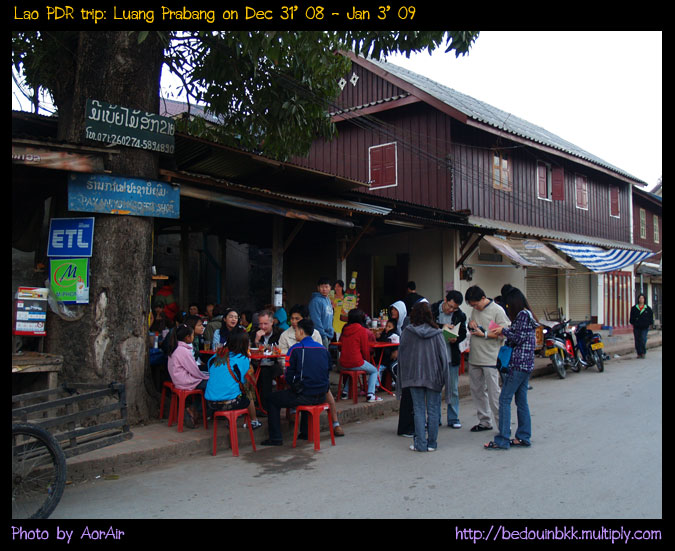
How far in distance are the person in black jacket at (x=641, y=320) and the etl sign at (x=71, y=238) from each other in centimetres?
1352

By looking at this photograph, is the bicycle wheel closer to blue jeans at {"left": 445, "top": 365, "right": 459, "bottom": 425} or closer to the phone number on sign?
the phone number on sign

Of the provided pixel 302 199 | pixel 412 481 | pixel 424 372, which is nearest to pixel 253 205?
pixel 302 199

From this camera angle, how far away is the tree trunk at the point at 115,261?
20.5ft

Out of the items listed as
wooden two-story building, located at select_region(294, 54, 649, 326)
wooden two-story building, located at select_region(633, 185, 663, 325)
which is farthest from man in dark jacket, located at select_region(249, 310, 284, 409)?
wooden two-story building, located at select_region(633, 185, 663, 325)

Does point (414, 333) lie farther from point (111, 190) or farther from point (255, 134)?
point (255, 134)

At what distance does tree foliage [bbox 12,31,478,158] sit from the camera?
20.9 ft

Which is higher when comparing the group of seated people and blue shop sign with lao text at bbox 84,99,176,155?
blue shop sign with lao text at bbox 84,99,176,155

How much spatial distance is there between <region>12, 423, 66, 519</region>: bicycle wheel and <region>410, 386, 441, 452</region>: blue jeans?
3.47 metres

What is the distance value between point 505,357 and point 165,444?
383 centimetres

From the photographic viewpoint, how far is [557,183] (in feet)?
58.2

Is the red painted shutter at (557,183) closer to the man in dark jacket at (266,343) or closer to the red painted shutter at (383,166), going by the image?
the red painted shutter at (383,166)

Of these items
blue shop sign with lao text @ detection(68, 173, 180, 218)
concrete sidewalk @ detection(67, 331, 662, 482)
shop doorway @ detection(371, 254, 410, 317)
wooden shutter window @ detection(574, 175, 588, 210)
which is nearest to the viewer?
concrete sidewalk @ detection(67, 331, 662, 482)

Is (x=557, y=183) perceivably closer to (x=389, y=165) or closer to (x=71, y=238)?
(x=389, y=165)
